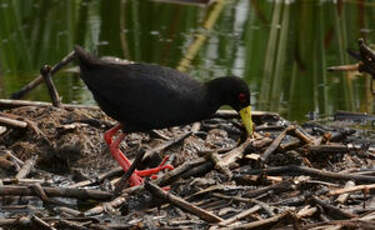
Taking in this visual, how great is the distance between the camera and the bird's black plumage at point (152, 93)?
634cm

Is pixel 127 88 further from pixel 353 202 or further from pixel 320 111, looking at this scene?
pixel 320 111

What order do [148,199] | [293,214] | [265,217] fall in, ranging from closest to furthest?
[293,214]
[265,217]
[148,199]

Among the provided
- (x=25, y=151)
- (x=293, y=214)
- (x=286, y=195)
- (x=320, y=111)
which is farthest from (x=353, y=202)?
(x=320, y=111)

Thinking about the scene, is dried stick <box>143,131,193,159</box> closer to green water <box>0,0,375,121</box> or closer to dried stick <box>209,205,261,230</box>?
dried stick <box>209,205,261,230</box>

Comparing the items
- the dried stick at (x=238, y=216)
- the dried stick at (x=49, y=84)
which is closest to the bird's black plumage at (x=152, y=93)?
the dried stick at (x=49, y=84)

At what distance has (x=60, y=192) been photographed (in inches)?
224

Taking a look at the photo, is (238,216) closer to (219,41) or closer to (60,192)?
(60,192)

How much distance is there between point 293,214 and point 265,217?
0.42 meters

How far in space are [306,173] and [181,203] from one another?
1059 mm

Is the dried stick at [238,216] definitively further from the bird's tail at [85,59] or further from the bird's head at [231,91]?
the bird's tail at [85,59]

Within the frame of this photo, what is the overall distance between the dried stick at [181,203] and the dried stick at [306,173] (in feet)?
2.52

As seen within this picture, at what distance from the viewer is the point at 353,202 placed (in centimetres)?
570

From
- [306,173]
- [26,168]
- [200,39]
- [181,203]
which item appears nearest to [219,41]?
[200,39]

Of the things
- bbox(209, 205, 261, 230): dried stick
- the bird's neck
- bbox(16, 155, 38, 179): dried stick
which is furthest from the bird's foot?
bbox(209, 205, 261, 230): dried stick
